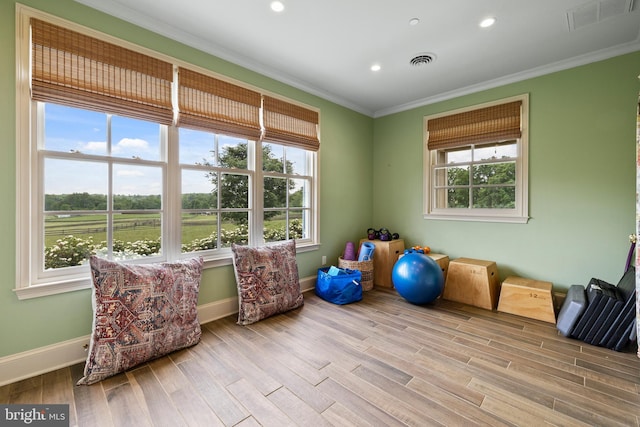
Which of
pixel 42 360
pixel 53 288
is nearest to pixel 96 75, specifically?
pixel 53 288

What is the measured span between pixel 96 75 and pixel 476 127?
415 cm

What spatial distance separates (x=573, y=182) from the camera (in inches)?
121

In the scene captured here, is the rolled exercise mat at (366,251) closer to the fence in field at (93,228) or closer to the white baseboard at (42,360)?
the fence in field at (93,228)

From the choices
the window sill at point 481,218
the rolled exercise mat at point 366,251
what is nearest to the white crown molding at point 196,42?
the rolled exercise mat at point 366,251

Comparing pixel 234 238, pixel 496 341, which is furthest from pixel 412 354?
pixel 234 238

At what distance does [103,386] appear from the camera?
1.81m

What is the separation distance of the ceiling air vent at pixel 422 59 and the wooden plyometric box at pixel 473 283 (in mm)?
2426

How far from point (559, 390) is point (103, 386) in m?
2.98

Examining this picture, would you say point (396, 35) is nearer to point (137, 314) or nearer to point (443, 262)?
point (443, 262)

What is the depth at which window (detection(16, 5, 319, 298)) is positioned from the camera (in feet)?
6.37

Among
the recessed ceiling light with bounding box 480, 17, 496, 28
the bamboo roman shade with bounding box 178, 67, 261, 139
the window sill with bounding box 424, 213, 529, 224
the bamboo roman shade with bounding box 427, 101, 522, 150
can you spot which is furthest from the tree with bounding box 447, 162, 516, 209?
the bamboo roman shade with bounding box 178, 67, 261, 139

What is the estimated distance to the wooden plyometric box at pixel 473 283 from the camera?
3.23 metres

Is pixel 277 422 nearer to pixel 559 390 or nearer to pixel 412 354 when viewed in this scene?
pixel 412 354

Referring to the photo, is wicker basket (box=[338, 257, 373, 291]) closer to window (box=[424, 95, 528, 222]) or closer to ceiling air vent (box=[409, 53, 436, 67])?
window (box=[424, 95, 528, 222])
